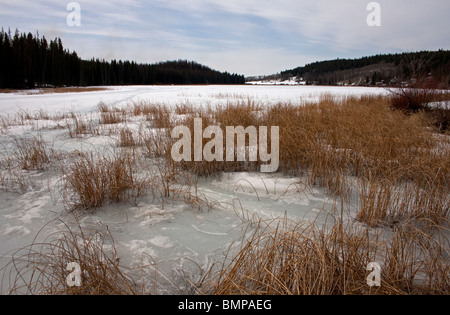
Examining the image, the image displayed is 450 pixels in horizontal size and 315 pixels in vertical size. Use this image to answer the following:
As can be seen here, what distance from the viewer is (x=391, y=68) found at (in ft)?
101

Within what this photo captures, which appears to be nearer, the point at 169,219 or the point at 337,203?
the point at 169,219

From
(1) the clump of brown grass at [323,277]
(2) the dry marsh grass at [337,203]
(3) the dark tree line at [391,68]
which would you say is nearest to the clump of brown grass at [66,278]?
(2) the dry marsh grass at [337,203]

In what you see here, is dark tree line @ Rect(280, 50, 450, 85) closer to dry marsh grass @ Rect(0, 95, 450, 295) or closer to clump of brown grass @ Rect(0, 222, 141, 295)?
dry marsh grass @ Rect(0, 95, 450, 295)

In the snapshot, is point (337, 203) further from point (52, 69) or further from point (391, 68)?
point (52, 69)

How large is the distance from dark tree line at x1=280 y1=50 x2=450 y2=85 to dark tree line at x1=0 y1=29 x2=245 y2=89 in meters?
51.4

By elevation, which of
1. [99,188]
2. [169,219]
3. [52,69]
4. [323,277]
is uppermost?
[52,69]

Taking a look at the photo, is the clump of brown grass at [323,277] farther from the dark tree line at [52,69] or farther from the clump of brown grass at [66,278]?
the dark tree line at [52,69]

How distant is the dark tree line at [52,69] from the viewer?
3916 cm

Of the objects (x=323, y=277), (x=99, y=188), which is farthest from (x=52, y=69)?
(x=323, y=277)

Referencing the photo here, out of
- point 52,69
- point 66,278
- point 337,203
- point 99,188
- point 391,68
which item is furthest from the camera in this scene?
point 52,69

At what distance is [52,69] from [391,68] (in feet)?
193

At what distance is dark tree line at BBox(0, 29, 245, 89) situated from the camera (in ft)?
128

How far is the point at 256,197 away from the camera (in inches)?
122

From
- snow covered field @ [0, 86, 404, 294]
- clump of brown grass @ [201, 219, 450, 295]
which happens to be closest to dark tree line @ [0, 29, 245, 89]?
snow covered field @ [0, 86, 404, 294]
